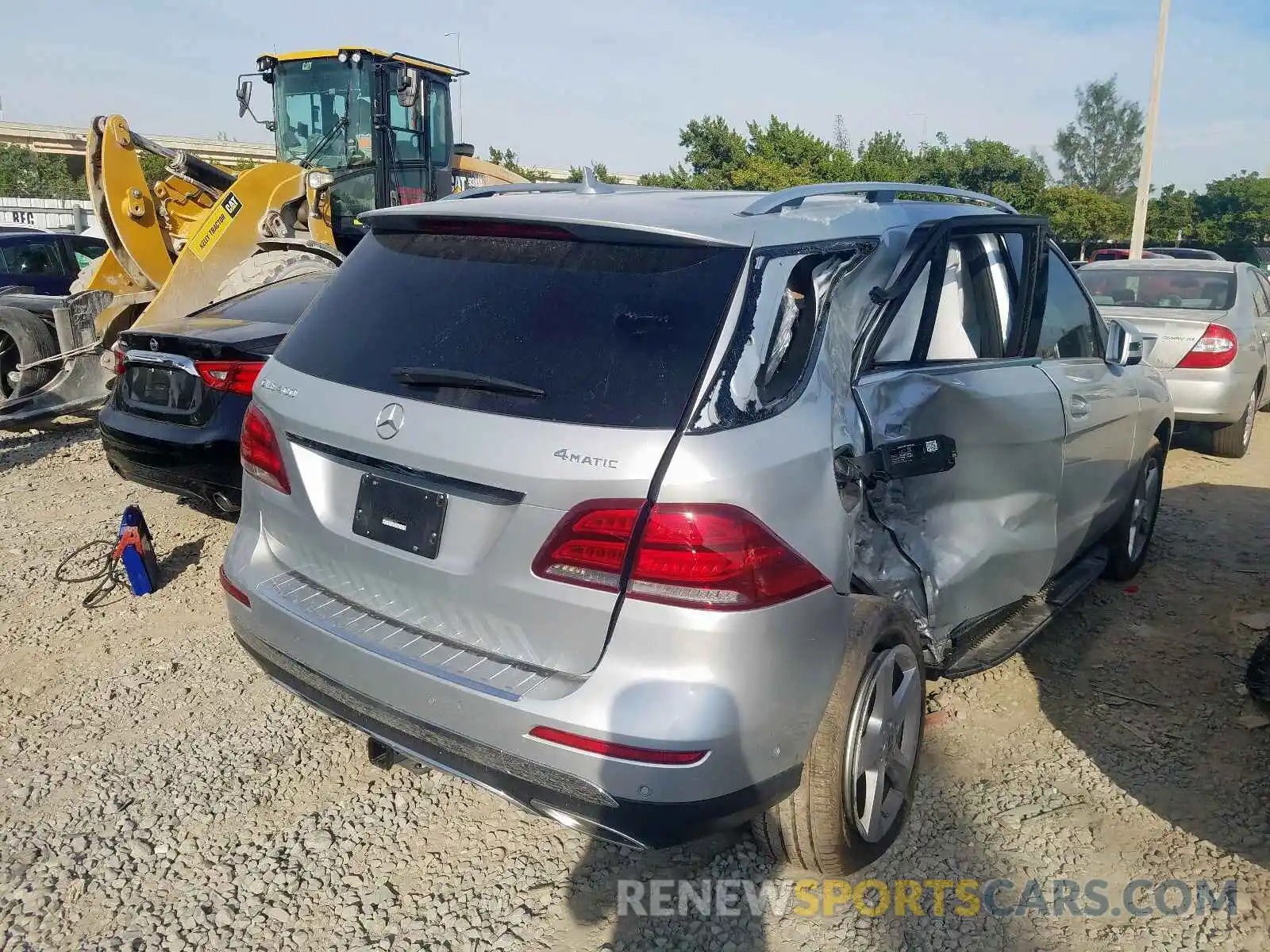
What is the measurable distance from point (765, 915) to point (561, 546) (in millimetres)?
1245

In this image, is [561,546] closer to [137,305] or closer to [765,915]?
[765,915]

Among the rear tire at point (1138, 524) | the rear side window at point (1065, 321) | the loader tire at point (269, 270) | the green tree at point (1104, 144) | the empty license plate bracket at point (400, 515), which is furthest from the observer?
the green tree at point (1104, 144)

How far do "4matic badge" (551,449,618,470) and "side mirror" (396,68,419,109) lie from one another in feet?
25.0

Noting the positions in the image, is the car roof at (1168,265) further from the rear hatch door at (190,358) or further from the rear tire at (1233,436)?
the rear hatch door at (190,358)

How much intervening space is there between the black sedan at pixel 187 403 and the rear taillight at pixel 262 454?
1713 mm

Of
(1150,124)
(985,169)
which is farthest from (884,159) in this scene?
(1150,124)

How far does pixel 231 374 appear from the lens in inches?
181

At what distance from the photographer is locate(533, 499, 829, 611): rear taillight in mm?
2068

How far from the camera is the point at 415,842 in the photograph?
2.87 meters

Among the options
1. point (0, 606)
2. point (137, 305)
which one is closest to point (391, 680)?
point (0, 606)

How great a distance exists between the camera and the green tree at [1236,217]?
42.9m

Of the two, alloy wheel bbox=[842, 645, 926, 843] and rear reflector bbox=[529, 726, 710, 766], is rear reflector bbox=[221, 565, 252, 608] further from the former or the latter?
alloy wheel bbox=[842, 645, 926, 843]

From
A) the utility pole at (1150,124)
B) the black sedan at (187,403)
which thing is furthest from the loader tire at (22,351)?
the utility pole at (1150,124)

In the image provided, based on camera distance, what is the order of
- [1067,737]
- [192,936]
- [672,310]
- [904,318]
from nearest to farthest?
[672,310], [192,936], [904,318], [1067,737]
